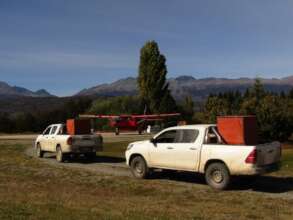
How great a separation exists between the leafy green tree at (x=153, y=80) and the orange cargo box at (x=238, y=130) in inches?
2437

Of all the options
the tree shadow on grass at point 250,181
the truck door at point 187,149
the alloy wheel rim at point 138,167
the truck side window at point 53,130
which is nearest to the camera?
the tree shadow on grass at point 250,181

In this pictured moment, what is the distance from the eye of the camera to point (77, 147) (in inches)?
875

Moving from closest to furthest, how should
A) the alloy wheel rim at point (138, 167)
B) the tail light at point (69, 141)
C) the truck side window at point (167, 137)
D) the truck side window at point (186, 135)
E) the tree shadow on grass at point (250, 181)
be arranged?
the tree shadow on grass at point (250, 181) → the truck side window at point (186, 135) → the truck side window at point (167, 137) → the alloy wheel rim at point (138, 167) → the tail light at point (69, 141)

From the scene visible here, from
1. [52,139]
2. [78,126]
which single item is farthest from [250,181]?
[52,139]

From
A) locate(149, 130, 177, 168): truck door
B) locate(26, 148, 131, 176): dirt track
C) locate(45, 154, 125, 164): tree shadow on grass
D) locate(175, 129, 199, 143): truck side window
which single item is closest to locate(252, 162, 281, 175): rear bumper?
locate(175, 129, 199, 143): truck side window

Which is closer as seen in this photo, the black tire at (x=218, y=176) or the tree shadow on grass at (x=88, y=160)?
the black tire at (x=218, y=176)

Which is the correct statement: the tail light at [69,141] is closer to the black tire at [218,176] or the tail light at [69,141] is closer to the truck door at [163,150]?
the truck door at [163,150]

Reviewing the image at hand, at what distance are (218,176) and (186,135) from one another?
185 cm

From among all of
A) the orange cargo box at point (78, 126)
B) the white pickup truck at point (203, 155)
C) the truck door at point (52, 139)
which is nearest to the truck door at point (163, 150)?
the white pickup truck at point (203, 155)

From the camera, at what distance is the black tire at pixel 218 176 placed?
13.6m

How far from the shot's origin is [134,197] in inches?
482

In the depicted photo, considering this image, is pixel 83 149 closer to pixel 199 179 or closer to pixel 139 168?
pixel 139 168

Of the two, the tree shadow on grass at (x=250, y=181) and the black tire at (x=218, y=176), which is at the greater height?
the black tire at (x=218, y=176)

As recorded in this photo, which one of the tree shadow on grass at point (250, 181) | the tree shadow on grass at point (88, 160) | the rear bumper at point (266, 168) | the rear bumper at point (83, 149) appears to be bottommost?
the tree shadow on grass at point (250, 181)
